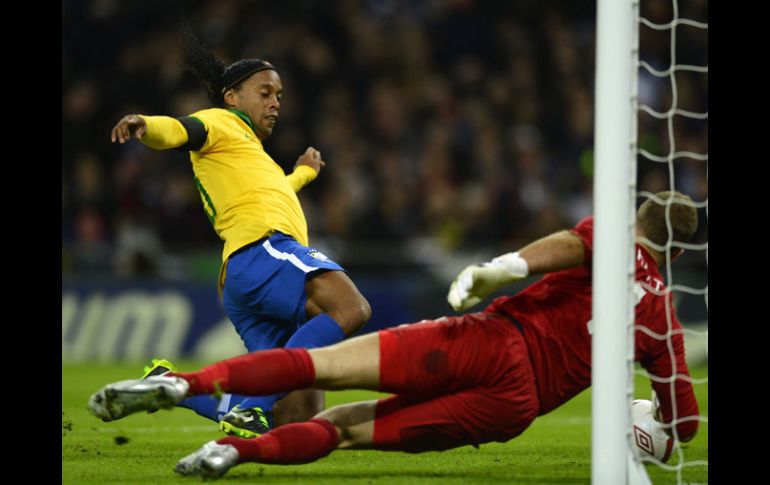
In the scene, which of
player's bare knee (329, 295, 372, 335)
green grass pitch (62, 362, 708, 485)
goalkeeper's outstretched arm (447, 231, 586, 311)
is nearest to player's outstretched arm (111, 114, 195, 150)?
player's bare knee (329, 295, 372, 335)

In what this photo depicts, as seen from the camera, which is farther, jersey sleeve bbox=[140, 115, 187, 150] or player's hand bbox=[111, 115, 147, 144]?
jersey sleeve bbox=[140, 115, 187, 150]

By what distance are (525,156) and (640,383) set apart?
15.5 feet

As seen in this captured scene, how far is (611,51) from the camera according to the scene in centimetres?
388

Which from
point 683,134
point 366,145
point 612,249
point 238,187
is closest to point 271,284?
point 238,187

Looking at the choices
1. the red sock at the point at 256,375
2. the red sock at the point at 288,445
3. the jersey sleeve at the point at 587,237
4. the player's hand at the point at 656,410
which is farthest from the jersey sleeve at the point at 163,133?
the player's hand at the point at 656,410

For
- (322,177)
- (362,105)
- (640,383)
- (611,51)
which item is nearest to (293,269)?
(611,51)

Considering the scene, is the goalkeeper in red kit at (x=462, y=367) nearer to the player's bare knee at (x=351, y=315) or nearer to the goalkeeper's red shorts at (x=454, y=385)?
the goalkeeper's red shorts at (x=454, y=385)

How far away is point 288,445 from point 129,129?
143cm

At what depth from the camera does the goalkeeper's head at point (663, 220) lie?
14.5ft

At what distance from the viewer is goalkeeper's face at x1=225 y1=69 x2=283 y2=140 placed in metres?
5.71

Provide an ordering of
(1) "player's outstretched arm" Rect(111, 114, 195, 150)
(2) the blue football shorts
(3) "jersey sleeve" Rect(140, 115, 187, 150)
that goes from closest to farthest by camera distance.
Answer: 1. (1) "player's outstretched arm" Rect(111, 114, 195, 150)
2. (3) "jersey sleeve" Rect(140, 115, 187, 150)
3. (2) the blue football shorts

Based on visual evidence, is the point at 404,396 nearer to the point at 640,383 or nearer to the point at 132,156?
the point at 640,383

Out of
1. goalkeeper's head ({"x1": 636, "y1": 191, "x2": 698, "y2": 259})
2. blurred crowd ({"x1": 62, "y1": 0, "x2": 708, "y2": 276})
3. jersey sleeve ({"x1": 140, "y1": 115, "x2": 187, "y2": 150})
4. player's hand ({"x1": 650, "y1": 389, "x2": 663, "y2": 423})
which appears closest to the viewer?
goalkeeper's head ({"x1": 636, "y1": 191, "x2": 698, "y2": 259})

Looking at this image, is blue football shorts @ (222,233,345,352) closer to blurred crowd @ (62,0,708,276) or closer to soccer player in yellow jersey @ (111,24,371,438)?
soccer player in yellow jersey @ (111,24,371,438)
